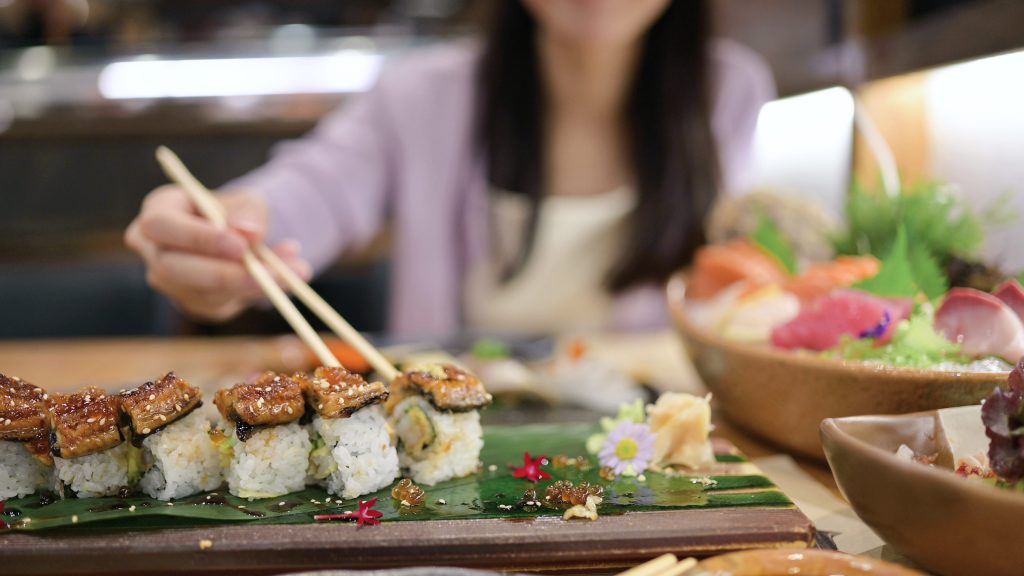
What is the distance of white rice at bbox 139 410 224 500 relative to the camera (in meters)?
1.04

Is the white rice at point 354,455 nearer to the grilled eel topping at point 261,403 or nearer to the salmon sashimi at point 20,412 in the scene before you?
the grilled eel topping at point 261,403

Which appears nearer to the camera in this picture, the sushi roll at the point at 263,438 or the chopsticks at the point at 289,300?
the sushi roll at the point at 263,438

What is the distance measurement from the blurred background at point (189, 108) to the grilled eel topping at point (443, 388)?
2178 millimetres

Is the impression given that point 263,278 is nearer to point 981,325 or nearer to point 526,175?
point 981,325

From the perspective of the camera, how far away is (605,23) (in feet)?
7.89

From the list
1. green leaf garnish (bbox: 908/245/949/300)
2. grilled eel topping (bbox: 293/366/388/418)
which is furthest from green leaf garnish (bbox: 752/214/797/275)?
grilled eel topping (bbox: 293/366/388/418)

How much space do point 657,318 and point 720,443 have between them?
1857 mm

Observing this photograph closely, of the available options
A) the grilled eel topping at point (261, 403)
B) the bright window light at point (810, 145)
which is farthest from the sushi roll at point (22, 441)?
the bright window light at point (810, 145)

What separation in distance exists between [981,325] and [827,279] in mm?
522

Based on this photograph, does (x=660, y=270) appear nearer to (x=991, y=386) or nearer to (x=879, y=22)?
(x=879, y=22)

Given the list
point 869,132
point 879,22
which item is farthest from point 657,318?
point 879,22

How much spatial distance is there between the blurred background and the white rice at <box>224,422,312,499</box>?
235 cm

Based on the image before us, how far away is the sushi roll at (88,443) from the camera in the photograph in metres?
1.00

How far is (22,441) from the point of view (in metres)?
1.03
